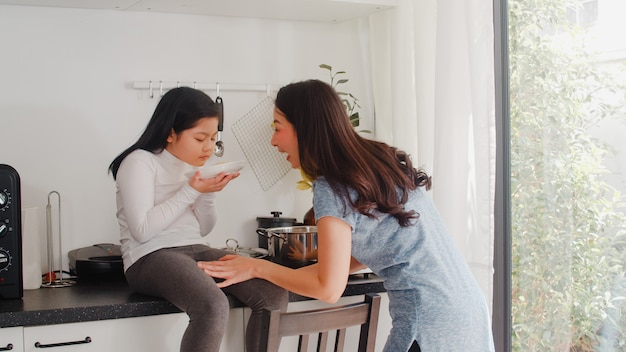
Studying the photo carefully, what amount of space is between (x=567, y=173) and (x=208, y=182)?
911mm

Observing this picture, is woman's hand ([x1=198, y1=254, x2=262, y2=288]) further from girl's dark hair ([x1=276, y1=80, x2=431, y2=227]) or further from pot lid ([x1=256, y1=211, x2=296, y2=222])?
pot lid ([x1=256, y1=211, x2=296, y2=222])

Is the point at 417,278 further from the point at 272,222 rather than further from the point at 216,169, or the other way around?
the point at 272,222

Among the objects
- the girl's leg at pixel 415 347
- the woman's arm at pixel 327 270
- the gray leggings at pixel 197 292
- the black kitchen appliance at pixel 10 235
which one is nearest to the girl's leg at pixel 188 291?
the gray leggings at pixel 197 292

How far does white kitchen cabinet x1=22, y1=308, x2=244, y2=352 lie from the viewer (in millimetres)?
1752

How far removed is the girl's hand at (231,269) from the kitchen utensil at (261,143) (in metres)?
0.66

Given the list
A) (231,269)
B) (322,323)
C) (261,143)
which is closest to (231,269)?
(231,269)

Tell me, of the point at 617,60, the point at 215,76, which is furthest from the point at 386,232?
the point at 215,76

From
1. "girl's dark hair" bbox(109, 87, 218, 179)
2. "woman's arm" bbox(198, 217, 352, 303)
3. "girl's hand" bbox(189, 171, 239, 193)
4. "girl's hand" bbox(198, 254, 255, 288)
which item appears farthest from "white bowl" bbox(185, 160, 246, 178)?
"woman's arm" bbox(198, 217, 352, 303)

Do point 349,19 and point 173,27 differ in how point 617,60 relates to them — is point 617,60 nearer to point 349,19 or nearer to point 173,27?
point 349,19

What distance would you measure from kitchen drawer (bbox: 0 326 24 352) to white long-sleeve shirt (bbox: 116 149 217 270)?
0.32 meters

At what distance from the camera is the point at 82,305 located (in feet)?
5.85

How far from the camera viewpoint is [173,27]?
240 cm

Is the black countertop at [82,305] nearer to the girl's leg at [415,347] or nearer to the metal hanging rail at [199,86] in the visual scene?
the girl's leg at [415,347]

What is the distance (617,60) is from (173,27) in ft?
4.21
